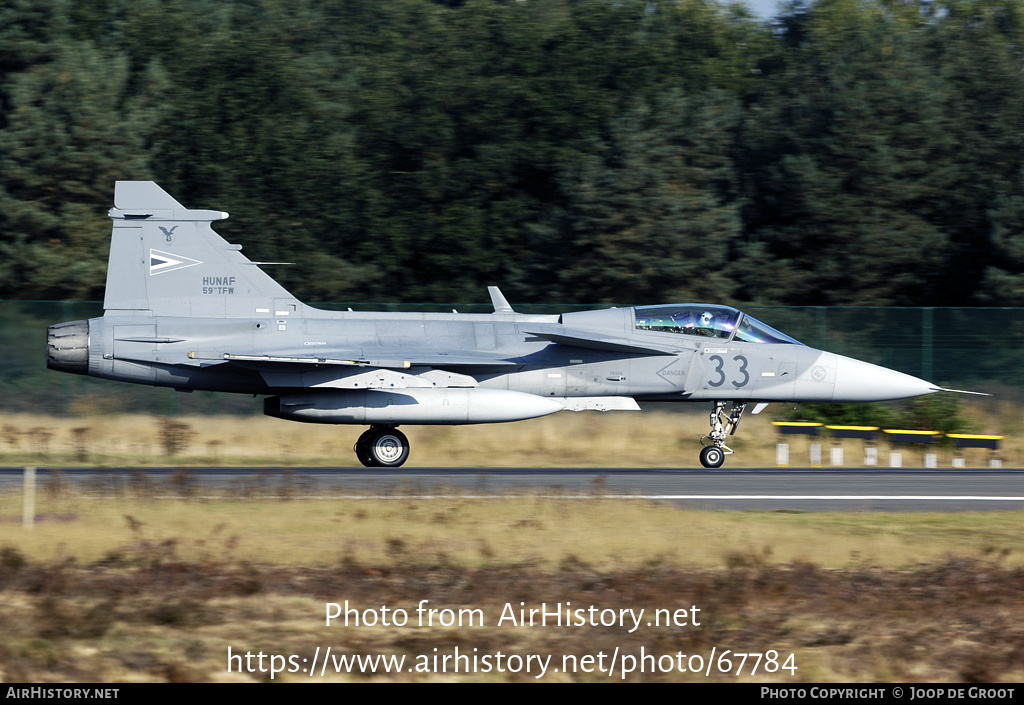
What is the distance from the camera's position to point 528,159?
3359cm

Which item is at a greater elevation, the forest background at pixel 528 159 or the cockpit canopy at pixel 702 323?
Answer: the forest background at pixel 528 159

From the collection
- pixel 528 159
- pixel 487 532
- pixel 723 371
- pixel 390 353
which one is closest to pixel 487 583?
pixel 487 532

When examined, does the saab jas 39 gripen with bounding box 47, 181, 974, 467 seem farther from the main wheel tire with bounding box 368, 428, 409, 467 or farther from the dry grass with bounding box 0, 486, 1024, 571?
Answer: the dry grass with bounding box 0, 486, 1024, 571

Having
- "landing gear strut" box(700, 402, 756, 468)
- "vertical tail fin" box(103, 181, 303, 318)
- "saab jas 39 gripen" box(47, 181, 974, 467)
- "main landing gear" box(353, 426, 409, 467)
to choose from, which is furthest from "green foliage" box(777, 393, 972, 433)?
"vertical tail fin" box(103, 181, 303, 318)

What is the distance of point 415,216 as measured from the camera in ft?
107

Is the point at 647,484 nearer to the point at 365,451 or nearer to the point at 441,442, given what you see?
the point at 365,451

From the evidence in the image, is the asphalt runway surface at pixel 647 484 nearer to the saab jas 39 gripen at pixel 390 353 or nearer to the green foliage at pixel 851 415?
the saab jas 39 gripen at pixel 390 353

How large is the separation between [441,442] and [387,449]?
150 inches

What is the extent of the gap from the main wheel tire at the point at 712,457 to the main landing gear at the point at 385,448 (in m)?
4.66

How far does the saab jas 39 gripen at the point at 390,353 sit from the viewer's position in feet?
57.3

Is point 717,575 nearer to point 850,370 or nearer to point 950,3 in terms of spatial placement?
point 850,370

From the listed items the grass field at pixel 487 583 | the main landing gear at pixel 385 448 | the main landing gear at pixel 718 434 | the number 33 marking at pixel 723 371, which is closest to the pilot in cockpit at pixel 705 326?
the number 33 marking at pixel 723 371

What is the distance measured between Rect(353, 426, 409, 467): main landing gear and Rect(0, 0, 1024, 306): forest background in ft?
40.8
